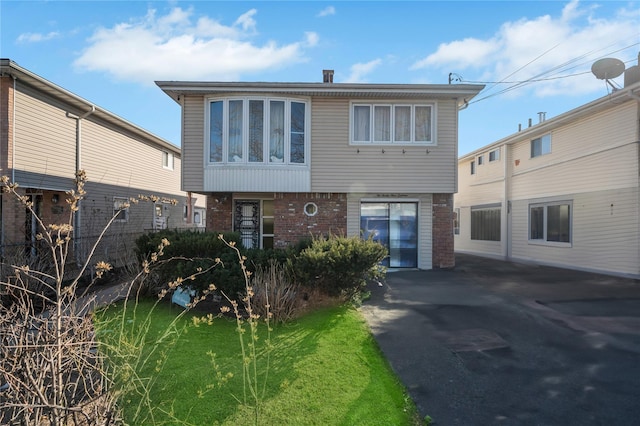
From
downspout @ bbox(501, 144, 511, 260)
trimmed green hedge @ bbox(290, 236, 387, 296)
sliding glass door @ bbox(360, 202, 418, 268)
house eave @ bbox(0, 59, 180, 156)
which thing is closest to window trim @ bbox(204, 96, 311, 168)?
sliding glass door @ bbox(360, 202, 418, 268)

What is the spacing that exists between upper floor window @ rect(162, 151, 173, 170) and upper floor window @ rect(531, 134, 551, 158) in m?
17.2

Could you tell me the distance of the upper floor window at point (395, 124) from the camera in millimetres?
12156

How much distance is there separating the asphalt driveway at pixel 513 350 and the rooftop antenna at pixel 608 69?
260 inches

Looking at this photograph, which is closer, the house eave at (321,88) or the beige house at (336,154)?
the house eave at (321,88)

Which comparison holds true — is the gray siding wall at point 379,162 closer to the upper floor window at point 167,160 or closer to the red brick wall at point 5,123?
the red brick wall at point 5,123

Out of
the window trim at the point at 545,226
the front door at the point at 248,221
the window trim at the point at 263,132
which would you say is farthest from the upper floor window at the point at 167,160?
the window trim at the point at 545,226

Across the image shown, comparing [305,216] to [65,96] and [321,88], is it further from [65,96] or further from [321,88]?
[65,96]

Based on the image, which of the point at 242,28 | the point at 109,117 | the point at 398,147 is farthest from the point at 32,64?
the point at 398,147

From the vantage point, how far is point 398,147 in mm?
12117

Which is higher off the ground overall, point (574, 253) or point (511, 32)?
point (511, 32)

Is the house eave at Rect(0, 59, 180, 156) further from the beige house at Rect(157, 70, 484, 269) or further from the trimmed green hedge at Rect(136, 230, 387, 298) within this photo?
the trimmed green hedge at Rect(136, 230, 387, 298)

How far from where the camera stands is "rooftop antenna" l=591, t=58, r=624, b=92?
465 inches

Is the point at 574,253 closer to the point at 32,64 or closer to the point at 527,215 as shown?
Result: the point at 527,215

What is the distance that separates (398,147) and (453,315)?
253 inches
